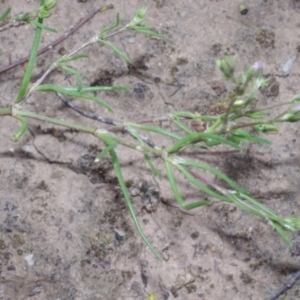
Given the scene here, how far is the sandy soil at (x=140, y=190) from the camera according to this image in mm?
2146

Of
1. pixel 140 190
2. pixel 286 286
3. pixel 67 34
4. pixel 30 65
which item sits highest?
pixel 30 65

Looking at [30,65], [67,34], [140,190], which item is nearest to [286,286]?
[140,190]

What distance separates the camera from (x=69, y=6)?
2.53 m

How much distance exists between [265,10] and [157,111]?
2.52ft

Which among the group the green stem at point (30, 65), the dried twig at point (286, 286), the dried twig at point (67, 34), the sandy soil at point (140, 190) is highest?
the green stem at point (30, 65)

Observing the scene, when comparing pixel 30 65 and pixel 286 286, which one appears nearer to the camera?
pixel 30 65

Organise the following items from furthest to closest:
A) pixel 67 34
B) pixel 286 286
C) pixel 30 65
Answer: pixel 67 34 < pixel 286 286 < pixel 30 65

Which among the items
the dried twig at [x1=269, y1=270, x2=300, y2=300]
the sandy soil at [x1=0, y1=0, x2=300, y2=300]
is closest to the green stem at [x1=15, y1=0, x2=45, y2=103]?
the sandy soil at [x1=0, y1=0, x2=300, y2=300]

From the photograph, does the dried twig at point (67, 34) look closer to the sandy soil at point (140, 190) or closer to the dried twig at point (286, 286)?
the sandy soil at point (140, 190)

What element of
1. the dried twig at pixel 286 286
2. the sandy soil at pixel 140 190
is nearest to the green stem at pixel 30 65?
the sandy soil at pixel 140 190

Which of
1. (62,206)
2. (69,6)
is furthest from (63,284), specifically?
(69,6)

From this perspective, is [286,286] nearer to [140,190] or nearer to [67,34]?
[140,190]

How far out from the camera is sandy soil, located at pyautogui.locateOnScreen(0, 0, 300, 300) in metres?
2.15

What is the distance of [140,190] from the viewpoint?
2.26 metres
